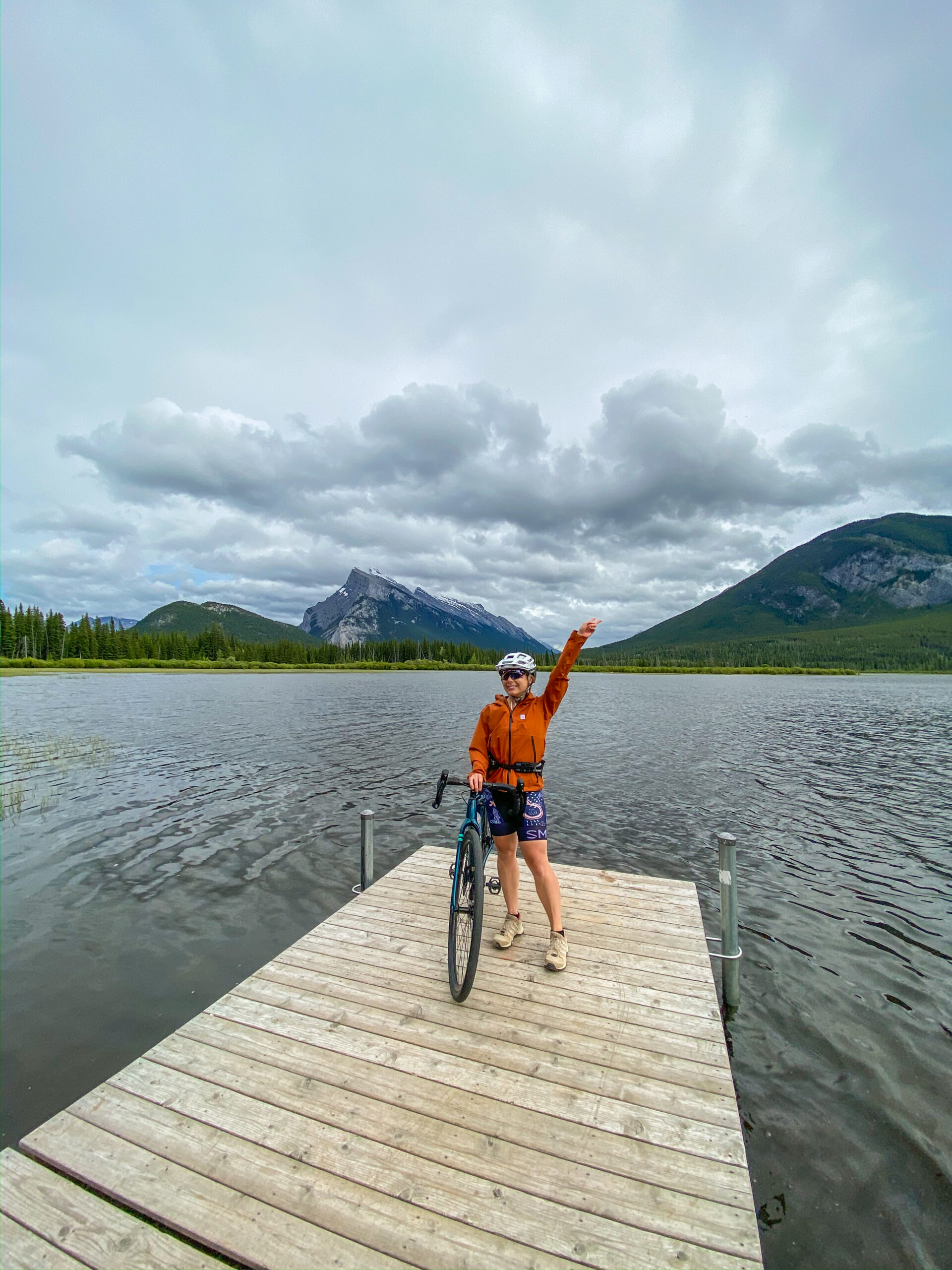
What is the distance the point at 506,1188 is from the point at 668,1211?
1.10m

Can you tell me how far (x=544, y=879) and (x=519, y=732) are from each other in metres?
1.75

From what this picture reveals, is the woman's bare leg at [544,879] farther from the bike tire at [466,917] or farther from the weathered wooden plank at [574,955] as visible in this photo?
the weathered wooden plank at [574,955]

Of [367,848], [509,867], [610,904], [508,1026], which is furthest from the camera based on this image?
[367,848]

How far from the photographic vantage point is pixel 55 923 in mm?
10352

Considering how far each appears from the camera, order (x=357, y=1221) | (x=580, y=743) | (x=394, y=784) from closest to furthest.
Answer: (x=357, y=1221)
(x=394, y=784)
(x=580, y=743)

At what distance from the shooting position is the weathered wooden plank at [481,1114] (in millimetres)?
4176

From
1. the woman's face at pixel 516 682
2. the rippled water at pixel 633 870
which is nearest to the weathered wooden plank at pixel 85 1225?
the rippled water at pixel 633 870

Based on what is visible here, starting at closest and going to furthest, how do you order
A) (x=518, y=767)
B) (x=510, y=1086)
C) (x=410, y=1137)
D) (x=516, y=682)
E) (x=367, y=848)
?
(x=410, y=1137) < (x=510, y=1086) < (x=518, y=767) < (x=516, y=682) < (x=367, y=848)

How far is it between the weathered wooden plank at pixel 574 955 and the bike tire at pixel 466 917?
0.97 meters

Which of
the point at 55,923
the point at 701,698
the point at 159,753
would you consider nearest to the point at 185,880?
the point at 55,923

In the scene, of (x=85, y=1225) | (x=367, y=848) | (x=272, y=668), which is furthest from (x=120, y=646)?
(x=85, y=1225)

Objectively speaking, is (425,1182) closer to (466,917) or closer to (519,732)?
(466,917)

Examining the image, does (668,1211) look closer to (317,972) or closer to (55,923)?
(317,972)

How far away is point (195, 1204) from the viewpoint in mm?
3924
